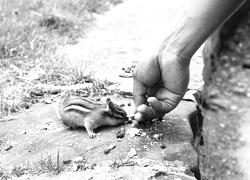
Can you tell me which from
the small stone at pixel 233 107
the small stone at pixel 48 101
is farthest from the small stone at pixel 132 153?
the small stone at pixel 233 107

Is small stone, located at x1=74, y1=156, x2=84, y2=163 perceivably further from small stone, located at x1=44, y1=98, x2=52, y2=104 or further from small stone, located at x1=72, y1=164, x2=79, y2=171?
small stone, located at x1=44, y1=98, x2=52, y2=104

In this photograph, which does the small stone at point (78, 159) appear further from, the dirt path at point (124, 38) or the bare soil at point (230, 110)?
the bare soil at point (230, 110)

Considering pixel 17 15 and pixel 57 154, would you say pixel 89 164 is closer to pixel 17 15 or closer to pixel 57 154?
pixel 57 154

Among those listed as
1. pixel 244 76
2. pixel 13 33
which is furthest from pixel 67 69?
pixel 244 76

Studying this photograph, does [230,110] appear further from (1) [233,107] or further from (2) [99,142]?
(2) [99,142]

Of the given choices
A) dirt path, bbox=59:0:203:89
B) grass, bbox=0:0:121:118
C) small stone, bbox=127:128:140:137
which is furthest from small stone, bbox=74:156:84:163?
grass, bbox=0:0:121:118

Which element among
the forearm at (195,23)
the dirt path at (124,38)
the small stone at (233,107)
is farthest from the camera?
the small stone at (233,107)
